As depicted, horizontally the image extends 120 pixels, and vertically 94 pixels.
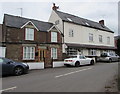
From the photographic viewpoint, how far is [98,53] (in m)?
30.5

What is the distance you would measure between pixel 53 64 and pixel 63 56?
11.5ft

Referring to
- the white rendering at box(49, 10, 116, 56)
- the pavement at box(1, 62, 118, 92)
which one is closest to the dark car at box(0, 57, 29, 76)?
the pavement at box(1, 62, 118, 92)

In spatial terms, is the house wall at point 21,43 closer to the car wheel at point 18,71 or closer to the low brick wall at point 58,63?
the low brick wall at point 58,63

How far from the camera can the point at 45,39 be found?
21656mm

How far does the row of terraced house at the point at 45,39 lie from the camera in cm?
1852

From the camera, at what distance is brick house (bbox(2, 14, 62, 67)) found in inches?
723

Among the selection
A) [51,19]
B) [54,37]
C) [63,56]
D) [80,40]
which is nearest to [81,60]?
[63,56]

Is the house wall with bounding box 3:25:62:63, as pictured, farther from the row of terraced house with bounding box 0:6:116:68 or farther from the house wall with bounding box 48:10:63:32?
the house wall with bounding box 48:10:63:32

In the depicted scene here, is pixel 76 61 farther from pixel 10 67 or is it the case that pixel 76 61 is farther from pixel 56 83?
pixel 56 83

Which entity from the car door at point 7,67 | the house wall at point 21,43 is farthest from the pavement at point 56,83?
the house wall at point 21,43

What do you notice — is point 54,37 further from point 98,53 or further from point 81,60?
point 98,53

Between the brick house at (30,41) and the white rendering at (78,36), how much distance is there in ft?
6.84

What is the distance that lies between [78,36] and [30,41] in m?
10.1

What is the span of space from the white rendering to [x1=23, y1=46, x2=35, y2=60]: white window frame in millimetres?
5353
